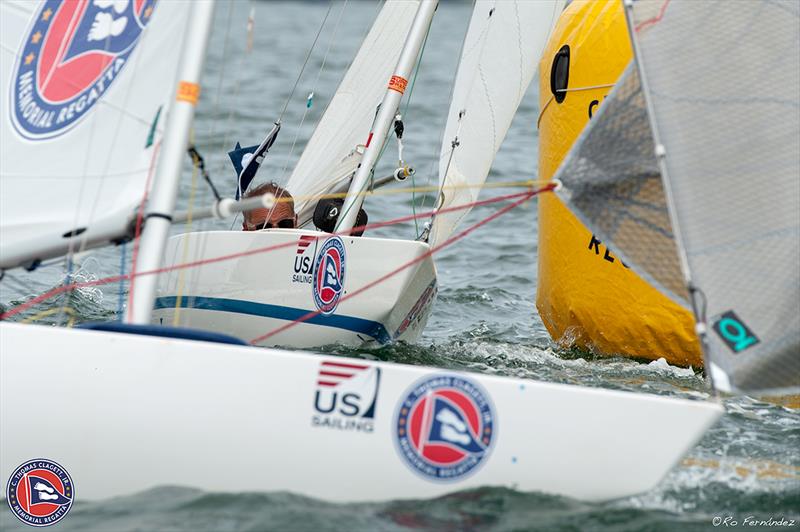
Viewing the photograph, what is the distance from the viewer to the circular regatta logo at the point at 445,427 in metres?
3.10

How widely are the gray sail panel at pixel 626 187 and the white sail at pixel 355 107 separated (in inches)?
86.0

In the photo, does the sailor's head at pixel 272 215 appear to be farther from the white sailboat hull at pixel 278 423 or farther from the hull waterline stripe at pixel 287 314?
the white sailboat hull at pixel 278 423

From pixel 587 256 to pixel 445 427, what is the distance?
2074 millimetres

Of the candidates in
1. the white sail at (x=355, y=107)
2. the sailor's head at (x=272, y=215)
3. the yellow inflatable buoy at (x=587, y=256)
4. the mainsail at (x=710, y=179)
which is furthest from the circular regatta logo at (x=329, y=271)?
the mainsail at (x=710, y=179)

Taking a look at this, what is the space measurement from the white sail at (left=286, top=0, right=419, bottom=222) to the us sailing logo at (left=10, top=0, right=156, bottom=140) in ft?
6.56

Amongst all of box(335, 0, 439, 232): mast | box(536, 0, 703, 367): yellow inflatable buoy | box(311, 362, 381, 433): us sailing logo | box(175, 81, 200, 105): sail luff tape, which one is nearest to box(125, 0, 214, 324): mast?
box(175, 81, 200, 105): sail luff tape

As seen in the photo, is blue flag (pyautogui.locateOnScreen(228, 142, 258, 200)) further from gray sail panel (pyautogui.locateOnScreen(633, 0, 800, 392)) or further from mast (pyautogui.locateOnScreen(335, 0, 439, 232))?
gray sail panel (pyautogui.locateOnScreen(633, 0, 800, 392))

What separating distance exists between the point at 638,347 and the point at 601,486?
6.20 ft

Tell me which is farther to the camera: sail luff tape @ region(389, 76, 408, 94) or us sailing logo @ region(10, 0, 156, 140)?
sail luff tape @ region(389, 76, 408, 94)

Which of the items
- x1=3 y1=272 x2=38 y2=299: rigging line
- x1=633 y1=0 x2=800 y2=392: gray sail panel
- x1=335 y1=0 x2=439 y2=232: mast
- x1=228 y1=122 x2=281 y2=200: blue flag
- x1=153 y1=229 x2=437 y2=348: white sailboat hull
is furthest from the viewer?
x1=3 y1=272 x2=38 y2=299: rigging line

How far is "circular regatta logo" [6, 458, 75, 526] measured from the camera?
10.9 feet

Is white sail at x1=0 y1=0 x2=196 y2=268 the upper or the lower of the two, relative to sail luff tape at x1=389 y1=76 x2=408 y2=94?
lower

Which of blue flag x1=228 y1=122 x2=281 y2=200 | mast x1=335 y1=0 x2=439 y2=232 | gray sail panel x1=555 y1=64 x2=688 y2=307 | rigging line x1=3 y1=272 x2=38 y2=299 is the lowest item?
rigging line x1=3 y1=272 x2=38 y2=299

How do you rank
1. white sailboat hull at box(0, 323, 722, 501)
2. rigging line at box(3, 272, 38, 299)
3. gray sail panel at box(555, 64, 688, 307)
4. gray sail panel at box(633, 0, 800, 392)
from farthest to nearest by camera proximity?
rigging line at box(3, 272, 38, 299) → gray sail panel at box(555, 64, 688, 307) → gray sail panel at box(633, 0, 800, 392) → white sailboat hull at box(0, 323, 722, 501)
